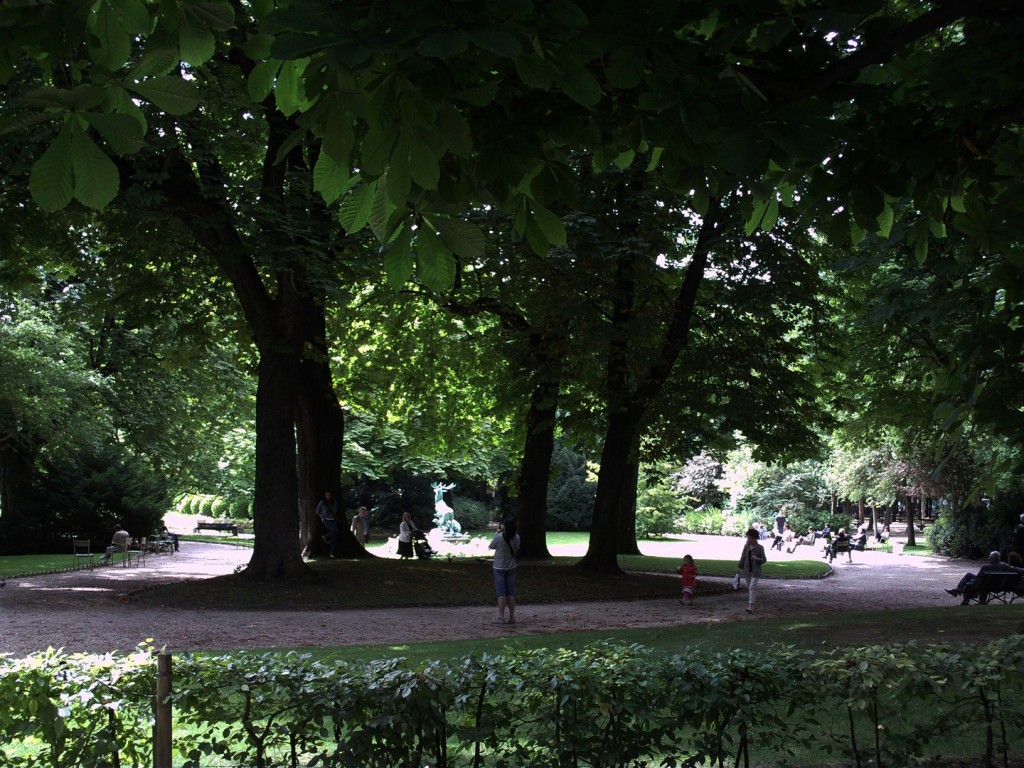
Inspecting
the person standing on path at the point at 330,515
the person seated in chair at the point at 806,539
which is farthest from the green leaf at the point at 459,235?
the person seated in chair at the point at 806,539

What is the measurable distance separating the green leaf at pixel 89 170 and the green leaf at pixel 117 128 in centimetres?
5

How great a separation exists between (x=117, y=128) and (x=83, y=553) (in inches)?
1216

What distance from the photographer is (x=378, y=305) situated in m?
24.7

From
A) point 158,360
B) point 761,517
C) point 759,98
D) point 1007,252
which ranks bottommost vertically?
point 761,517

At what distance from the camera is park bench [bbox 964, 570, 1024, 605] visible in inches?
742

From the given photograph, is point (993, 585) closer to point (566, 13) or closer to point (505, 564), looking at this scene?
point (505, 564)

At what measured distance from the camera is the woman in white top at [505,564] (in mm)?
15281

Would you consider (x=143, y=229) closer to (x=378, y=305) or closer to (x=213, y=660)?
(x=378, y=305)

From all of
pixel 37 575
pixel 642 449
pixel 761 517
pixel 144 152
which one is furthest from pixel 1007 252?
pixel 761 517

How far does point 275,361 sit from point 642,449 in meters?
9.10

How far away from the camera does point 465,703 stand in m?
5.03

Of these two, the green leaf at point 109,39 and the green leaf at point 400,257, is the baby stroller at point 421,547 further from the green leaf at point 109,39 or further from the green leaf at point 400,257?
the green leaf at point 109,39

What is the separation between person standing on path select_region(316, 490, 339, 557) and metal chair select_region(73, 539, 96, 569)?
321 inches

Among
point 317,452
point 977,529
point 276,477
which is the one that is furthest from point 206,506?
point 276,477
